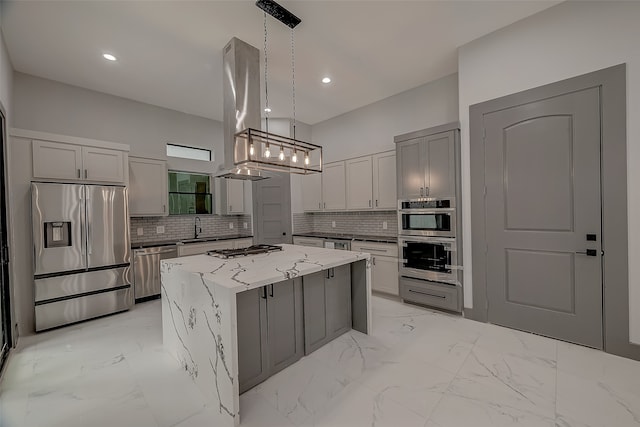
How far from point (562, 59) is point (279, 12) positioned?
9.01ft

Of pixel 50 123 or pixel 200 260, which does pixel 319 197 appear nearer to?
pixel 200 260

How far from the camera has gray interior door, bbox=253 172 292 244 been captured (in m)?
5.45

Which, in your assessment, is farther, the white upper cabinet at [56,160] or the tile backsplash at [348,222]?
the tile backsplash at [348,222]

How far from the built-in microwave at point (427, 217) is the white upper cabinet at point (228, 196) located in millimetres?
3103

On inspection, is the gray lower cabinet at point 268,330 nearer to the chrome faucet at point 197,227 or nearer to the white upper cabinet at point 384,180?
the white upper cabinet at point 384,180

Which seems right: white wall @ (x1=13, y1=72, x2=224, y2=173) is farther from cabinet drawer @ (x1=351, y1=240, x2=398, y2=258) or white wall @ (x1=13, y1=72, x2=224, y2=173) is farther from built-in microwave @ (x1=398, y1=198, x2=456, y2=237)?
built-in microwave @ (x1=398, y1=198, x2=456, y2=237)

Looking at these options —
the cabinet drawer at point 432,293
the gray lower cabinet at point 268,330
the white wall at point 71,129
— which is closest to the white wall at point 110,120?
the white wall at point 71,129

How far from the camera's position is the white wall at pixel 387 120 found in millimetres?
3955

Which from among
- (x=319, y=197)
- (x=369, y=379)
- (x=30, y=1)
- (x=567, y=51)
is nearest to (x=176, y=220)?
(x=319, y=197)

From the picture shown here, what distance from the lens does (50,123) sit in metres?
3.64

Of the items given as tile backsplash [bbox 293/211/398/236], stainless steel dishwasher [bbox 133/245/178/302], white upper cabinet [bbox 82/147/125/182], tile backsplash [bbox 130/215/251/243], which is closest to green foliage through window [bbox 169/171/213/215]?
tile backsplash [bbox 130/215/251/243]

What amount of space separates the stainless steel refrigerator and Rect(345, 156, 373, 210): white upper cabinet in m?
3.44

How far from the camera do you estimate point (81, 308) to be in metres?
3.29

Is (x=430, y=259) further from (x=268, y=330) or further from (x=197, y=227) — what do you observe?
(x=197, y=227)
